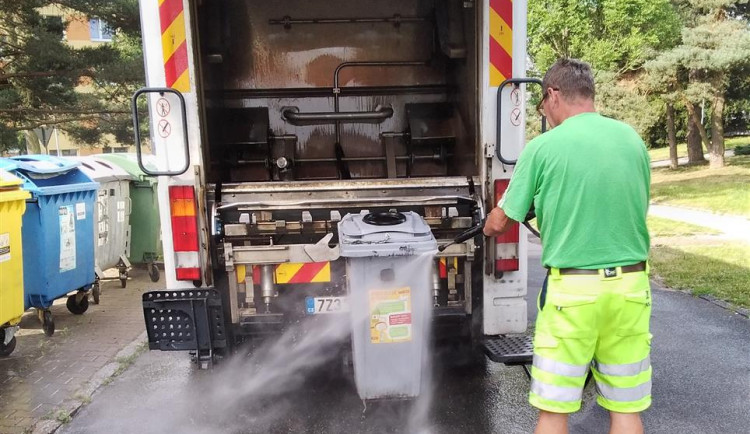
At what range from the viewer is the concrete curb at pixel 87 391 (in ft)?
10.3

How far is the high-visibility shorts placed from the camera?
81.7 inches

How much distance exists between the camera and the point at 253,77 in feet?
15.0

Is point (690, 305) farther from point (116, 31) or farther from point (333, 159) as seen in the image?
point (116, 31)

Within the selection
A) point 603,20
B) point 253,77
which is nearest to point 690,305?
point 253,77

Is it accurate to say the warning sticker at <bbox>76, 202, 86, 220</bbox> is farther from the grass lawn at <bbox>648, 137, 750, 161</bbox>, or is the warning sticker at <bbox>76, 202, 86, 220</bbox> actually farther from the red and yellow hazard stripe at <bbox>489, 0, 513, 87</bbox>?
the grass lawn at <bbox>648, 137, 750, 161</bbox>

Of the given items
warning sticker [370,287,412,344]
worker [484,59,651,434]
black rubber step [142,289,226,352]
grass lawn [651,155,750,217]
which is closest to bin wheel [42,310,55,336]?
black rubber step [142,289,226,352]

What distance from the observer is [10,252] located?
390 centimetres

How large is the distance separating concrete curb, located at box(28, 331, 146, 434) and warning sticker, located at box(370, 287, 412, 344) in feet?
6.03

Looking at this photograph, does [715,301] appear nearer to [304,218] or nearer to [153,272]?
[304,218]

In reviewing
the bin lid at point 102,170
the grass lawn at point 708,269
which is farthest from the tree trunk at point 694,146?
the bin lid at point 102,170

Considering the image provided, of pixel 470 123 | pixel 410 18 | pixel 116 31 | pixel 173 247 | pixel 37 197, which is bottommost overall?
pixel 173 247

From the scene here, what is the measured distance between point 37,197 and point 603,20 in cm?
1749

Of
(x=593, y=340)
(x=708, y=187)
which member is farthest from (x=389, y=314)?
(x=708, y=187)

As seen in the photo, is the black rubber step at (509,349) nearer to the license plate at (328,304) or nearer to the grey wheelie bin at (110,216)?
the license plate at (328,304)
